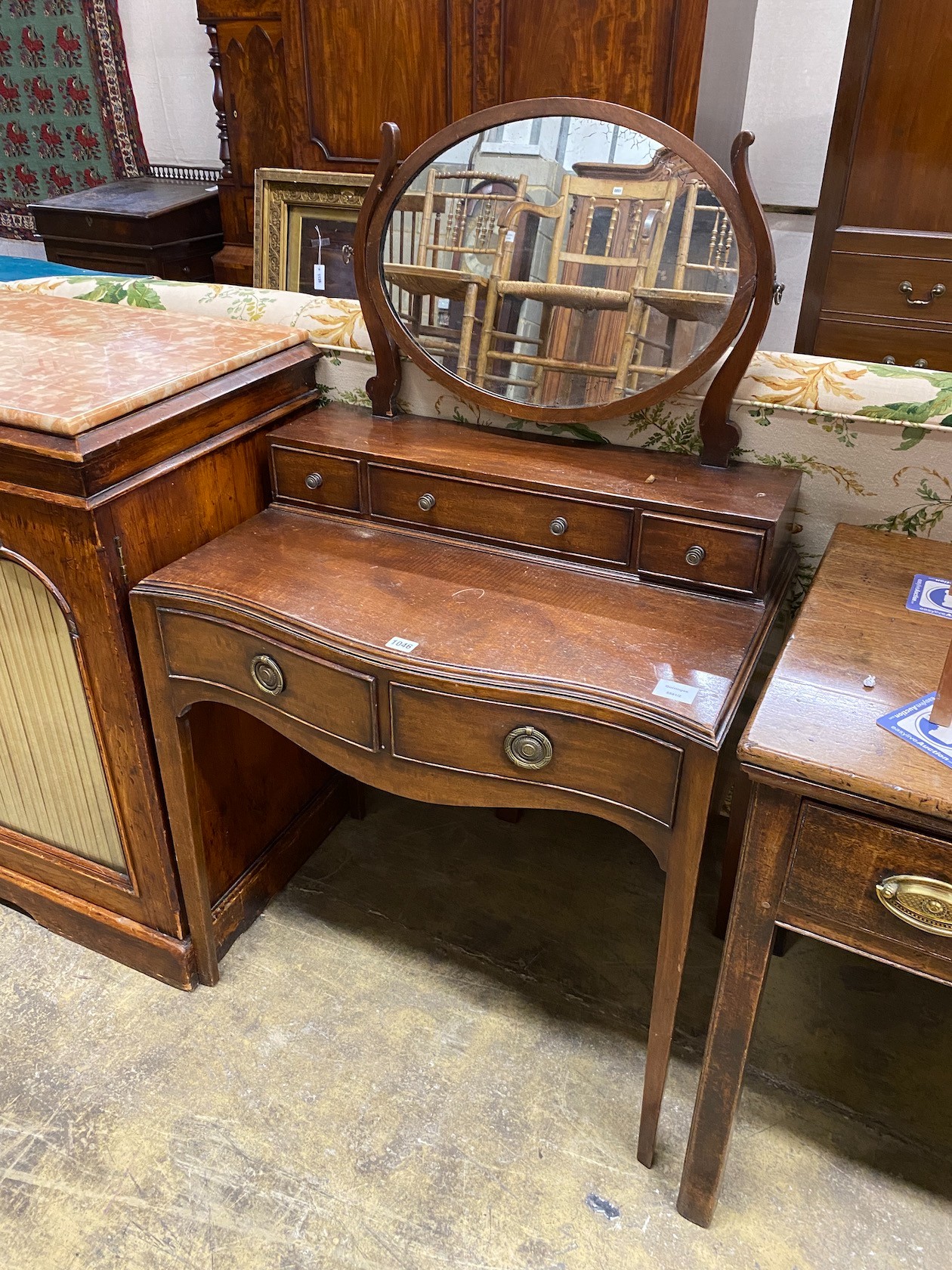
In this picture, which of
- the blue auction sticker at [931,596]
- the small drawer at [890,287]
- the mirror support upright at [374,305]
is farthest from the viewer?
the small drawer at [890,287]

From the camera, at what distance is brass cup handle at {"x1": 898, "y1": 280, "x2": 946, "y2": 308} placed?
2.25 meters

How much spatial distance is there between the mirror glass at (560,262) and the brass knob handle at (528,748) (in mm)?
508

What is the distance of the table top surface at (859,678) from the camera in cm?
79

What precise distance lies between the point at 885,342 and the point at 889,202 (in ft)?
1.10

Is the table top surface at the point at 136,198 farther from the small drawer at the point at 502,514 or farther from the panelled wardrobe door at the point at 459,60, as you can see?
the small drawer at the point at 502,514

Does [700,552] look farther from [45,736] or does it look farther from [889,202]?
[889,202]

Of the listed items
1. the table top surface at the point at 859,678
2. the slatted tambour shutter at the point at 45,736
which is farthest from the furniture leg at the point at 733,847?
the slatted tambour shutter at the point at 45,736

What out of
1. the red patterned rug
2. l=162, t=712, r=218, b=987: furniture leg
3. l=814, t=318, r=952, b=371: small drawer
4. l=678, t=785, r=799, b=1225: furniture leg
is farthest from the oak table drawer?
the red patterned rug

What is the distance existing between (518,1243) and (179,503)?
39.8 inches

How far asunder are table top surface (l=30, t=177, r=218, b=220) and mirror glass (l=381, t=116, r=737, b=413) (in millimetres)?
2354

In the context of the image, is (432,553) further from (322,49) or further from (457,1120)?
(322,49)

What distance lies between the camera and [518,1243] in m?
1.08

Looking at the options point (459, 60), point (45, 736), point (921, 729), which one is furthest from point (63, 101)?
point (921, 729)

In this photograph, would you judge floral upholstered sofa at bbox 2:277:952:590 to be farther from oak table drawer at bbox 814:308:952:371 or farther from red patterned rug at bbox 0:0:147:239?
red patterned rug at bbox 0:0:147:239
